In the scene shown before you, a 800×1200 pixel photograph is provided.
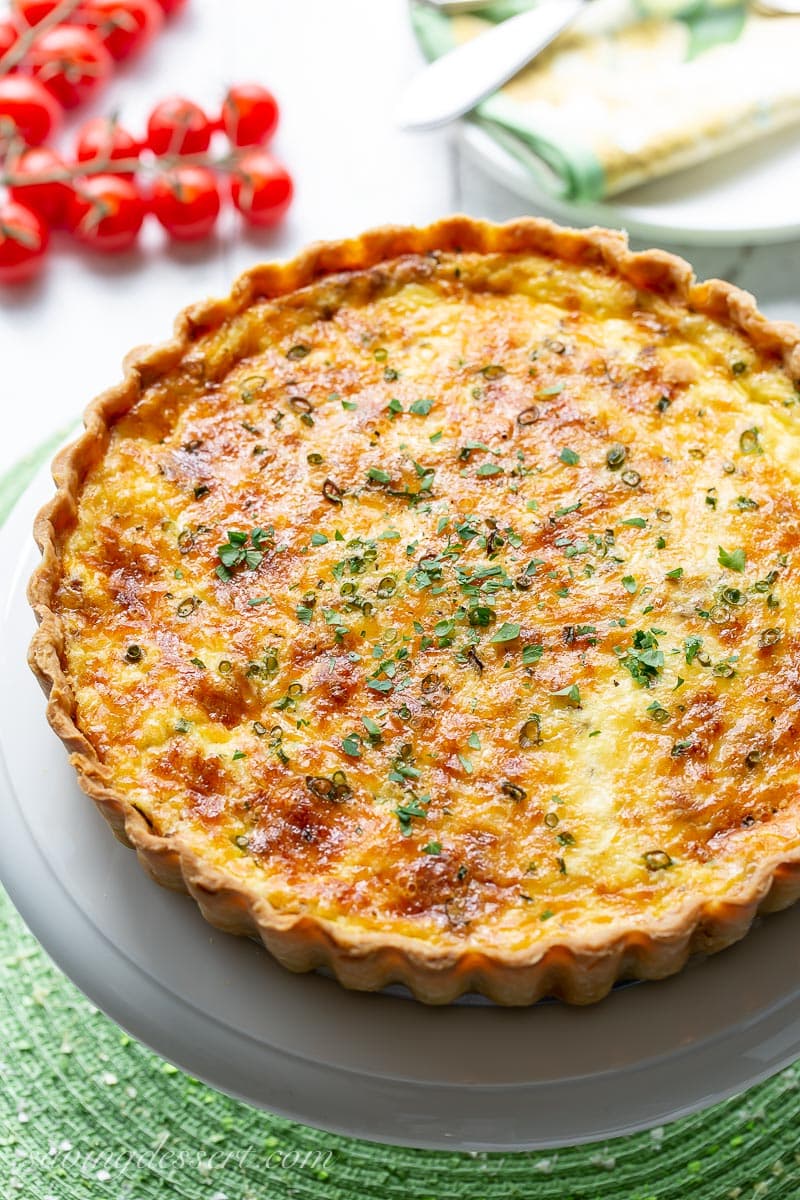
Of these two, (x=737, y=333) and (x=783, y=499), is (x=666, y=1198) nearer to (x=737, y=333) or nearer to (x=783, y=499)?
(x=783, y=499)

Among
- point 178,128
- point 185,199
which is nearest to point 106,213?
point 185,199

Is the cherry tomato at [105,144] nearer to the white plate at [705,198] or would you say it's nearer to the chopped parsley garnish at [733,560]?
the white plate at [705,198]

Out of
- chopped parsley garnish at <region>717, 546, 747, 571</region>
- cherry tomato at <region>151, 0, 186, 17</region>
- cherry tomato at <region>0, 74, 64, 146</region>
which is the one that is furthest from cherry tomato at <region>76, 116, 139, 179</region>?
chopped parsley garnish at <region>717, 546, 747, 571</region>

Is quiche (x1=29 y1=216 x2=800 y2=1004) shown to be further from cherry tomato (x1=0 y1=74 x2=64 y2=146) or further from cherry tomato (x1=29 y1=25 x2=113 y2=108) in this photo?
cherry tomato (x1=29 y1=25 x2=113 y2=108)

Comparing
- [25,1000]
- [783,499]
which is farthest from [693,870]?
[25,1000]

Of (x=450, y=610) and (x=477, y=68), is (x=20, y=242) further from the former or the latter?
(x=450, y=610)

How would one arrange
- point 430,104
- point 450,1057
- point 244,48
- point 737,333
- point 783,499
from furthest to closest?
point 244,48, point 430,104, point 737,333, point 783,499, point 450,1057

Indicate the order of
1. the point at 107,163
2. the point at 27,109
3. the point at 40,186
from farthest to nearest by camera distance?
the point at 27,109 → the point at 40,186 → the point at 107,163
